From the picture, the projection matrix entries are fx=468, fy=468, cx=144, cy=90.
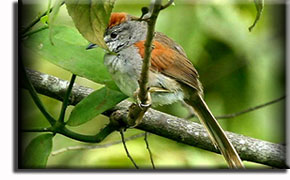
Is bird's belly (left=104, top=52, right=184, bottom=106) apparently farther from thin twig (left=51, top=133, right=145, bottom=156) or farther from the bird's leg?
thin twig (left=51, top=133, right=145, bottom=156)

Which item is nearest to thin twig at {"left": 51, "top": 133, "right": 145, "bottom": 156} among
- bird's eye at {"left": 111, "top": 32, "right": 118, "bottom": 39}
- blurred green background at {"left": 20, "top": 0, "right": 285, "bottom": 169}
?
blurred green background at {"left": 20, "top": 0, "right": 285, "bottom": 169}

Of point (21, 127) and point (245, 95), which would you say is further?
point (245, 95)

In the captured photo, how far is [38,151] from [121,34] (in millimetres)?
535

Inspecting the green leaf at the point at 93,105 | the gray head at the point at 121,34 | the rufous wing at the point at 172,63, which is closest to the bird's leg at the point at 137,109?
the green leaf at the point at 93,105

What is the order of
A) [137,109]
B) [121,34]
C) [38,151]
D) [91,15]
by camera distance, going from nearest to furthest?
[91,15], [137,109], [38,151], [121,34]

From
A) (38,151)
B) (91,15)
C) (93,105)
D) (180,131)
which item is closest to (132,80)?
(93,105)

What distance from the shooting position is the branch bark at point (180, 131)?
5.43 ft

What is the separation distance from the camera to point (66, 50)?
157cm

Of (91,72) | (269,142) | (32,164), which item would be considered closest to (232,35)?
(269,142)

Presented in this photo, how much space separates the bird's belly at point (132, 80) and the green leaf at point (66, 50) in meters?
0.05

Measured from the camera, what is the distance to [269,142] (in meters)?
1.67

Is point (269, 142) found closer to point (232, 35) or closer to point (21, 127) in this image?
point (232, 35)

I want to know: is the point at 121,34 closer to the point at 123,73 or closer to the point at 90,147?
the point at 123,73
